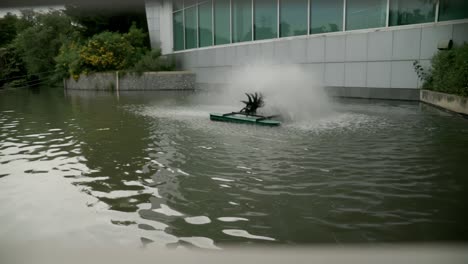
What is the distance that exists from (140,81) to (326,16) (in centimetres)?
1292

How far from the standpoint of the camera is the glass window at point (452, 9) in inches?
565

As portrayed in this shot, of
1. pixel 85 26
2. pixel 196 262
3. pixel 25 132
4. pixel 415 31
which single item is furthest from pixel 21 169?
pixel 85 26

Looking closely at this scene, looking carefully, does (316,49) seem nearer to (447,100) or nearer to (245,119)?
(447,100)

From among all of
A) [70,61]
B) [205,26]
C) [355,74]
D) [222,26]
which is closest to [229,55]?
[222,26]

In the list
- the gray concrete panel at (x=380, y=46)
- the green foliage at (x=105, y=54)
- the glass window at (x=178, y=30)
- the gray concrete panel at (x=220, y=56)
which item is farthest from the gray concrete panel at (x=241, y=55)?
the green foliage at (x=105, y=54)

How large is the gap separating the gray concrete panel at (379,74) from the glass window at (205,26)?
11.7m

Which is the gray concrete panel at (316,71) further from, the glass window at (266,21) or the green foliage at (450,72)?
the green foliage at (450,72)

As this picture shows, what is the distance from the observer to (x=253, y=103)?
1156 centimetres

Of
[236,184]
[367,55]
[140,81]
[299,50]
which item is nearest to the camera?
[236,184]

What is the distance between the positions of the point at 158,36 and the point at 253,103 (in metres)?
21.6

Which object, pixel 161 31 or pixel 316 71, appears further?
pixel 161 31

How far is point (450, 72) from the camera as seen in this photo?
40.7 ft

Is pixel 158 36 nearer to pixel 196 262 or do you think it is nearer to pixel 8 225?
pixel 8 225

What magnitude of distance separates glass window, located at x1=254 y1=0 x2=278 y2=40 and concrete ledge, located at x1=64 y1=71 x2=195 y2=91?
6.81 meters
